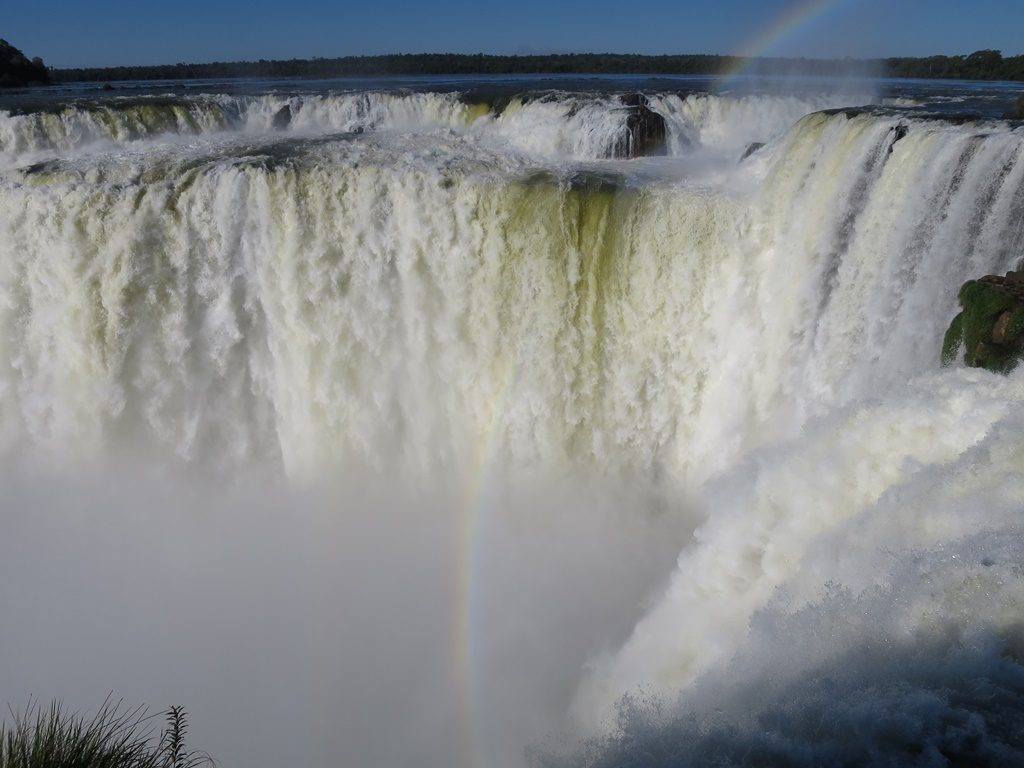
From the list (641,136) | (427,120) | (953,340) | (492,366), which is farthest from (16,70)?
(953,340)

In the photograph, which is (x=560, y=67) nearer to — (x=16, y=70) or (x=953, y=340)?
(x=16, y=70)

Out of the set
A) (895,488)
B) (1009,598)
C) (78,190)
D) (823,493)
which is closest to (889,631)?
(1009,598)

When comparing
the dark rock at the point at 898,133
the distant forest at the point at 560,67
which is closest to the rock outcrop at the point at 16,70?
the distant forest at the point at 560,67

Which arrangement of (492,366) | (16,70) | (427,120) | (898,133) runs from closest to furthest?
1. (898,133)
2. (492,366)
3. (427,120)
4. (16,70)

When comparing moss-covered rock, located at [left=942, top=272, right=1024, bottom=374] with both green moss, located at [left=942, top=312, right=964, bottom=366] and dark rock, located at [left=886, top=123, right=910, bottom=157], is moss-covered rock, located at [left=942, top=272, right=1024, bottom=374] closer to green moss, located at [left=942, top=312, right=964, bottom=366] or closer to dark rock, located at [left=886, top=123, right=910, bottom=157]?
green moss, located at [left=942, top=312, right=964, bottom=366]

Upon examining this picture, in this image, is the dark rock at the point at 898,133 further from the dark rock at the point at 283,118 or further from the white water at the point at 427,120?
the dark rock at the point at 283,118

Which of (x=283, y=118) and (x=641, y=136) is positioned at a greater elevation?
(x=283, y=118)
